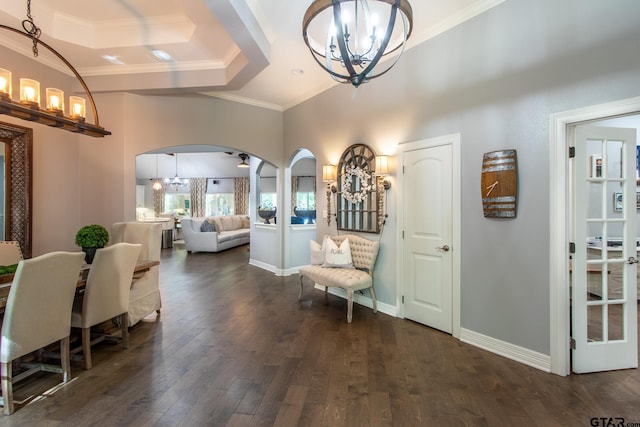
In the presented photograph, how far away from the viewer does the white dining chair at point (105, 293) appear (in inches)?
99.5

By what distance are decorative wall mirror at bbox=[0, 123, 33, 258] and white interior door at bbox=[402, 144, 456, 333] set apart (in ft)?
14.4

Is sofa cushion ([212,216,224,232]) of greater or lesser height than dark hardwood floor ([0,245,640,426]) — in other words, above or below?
above

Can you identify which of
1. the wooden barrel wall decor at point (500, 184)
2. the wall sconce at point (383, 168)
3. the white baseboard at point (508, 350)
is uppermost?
the wall sconce at point (383, 168)

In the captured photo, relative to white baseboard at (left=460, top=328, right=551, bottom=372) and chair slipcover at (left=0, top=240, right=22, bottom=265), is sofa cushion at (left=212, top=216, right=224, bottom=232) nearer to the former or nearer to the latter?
chair slipcover at (left=0, top=240, right=22, bottom=265)

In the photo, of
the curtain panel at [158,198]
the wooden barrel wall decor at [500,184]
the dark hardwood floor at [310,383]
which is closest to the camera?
the dark hardwood floor at [310,383]

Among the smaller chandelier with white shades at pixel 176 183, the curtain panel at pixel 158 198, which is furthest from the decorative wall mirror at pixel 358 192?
the curtain panel at pixel 158 198

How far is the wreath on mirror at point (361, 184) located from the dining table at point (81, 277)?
8.66 ft

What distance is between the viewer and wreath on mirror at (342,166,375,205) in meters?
4.07

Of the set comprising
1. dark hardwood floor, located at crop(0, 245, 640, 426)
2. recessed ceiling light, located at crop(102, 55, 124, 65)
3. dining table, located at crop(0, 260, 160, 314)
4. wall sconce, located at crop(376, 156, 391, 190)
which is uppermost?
recessed ceiling light, located at crop(102, 55, 124, 65)

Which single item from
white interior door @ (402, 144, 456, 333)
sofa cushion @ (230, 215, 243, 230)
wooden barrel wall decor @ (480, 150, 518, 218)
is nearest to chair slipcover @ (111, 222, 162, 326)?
white interior door @ (402, 144, 456, 333)

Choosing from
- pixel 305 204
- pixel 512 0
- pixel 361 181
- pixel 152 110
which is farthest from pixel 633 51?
pixel 305 204

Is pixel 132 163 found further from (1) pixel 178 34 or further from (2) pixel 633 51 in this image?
→ (2) pixel 633 51

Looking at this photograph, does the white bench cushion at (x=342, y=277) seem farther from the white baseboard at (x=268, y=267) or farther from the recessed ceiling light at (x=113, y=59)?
the recessed ceiling light at (x=113, y=59)

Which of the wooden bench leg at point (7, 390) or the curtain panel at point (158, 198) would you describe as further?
the curtain panel at point (158, 198)
